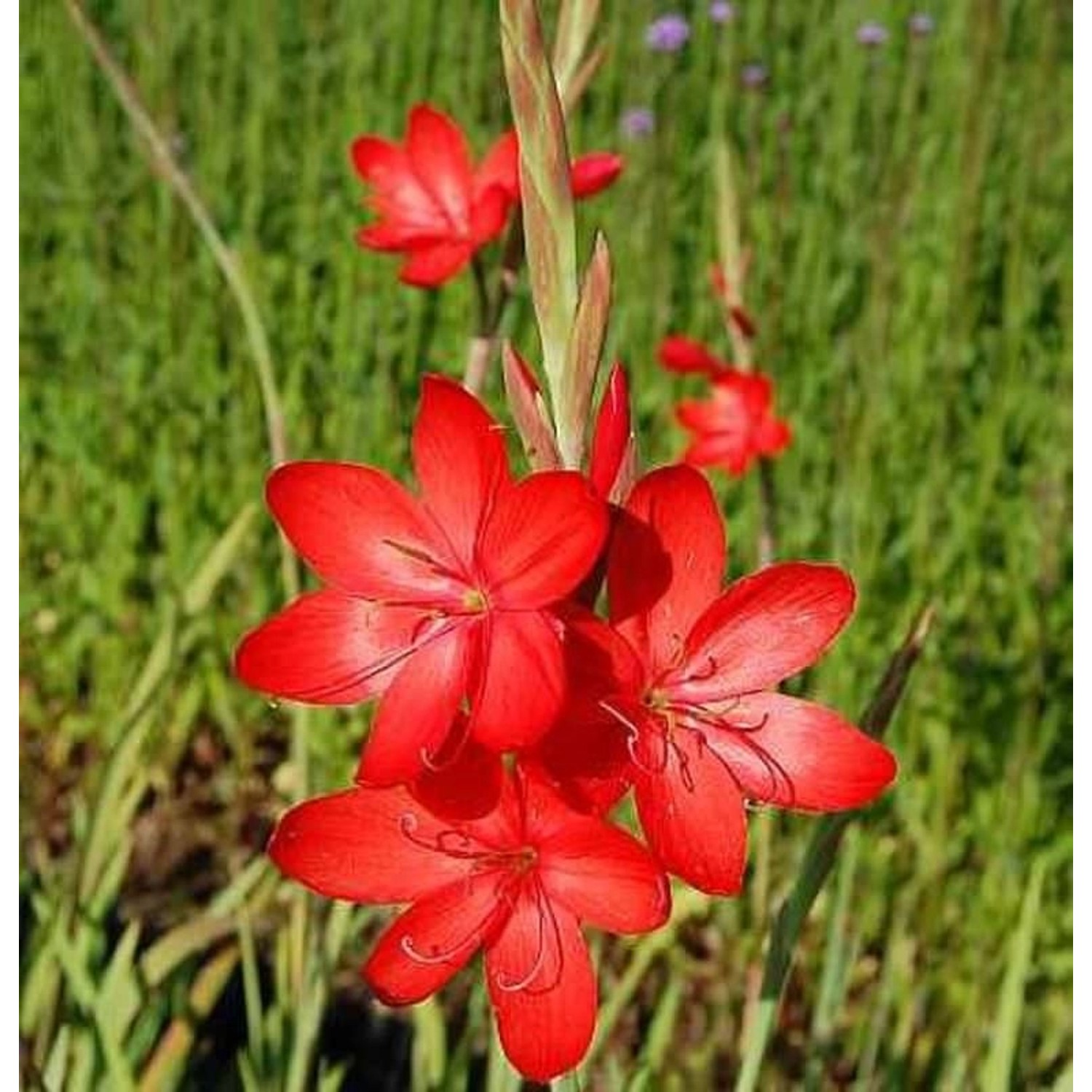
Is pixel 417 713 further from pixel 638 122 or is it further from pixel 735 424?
pixel 638 122

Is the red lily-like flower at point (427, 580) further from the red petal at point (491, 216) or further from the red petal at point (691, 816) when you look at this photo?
the red petal at point (491, 216)

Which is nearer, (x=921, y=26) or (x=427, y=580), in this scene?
(x=427, y=580)

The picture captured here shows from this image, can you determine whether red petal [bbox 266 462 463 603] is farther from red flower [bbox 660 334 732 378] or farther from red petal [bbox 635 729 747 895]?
red flower [bbox 660 334 732 378]

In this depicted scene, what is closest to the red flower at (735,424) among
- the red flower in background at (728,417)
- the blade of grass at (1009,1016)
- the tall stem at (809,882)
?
the red flower in background at (728,417)

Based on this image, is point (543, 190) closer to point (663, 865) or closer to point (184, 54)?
point (663, 865)

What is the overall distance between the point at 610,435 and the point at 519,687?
0.36 feet

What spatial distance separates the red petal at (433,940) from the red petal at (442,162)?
0.76 m

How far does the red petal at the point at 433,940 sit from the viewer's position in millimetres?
802

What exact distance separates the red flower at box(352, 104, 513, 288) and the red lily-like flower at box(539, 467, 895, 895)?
624mm

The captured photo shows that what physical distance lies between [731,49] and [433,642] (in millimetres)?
2506

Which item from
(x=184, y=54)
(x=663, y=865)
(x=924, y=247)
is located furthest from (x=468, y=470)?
(x=184, y=54)

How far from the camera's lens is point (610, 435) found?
77 centimetres

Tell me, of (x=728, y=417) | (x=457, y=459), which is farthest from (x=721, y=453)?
(x=457, y=459)
